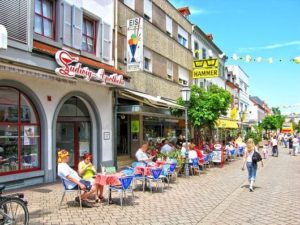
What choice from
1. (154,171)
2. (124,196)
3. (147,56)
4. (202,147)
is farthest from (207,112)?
(124,196)

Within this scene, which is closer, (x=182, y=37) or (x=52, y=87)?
(x=52, y=87)

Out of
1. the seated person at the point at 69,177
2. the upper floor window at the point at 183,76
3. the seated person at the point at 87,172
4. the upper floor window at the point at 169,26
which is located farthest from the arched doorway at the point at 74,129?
the upper floor window at the point at 183,76

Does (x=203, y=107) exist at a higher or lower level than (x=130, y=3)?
lower

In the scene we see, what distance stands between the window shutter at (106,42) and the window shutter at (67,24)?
228 cm

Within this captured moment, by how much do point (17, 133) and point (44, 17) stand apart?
4058mm

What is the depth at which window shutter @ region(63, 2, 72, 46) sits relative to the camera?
43.2 ft

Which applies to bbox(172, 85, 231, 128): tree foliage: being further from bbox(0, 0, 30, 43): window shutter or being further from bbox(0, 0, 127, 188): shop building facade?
bbox(0, 0, 30, 43): window shutter

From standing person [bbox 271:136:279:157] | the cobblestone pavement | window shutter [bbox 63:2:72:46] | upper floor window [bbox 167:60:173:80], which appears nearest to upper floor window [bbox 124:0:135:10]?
window shutter [bbox 63:2:72:46]

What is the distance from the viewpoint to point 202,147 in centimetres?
2059

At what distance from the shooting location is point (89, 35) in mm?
15305

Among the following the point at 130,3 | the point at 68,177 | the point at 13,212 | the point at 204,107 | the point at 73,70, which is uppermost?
the point at 130,3

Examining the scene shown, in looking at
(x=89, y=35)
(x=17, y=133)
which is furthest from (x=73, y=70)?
(x=89, y=35)

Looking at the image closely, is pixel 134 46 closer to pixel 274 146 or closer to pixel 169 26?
pixel 169 26

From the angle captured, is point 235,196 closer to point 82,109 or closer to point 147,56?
point 82,109
